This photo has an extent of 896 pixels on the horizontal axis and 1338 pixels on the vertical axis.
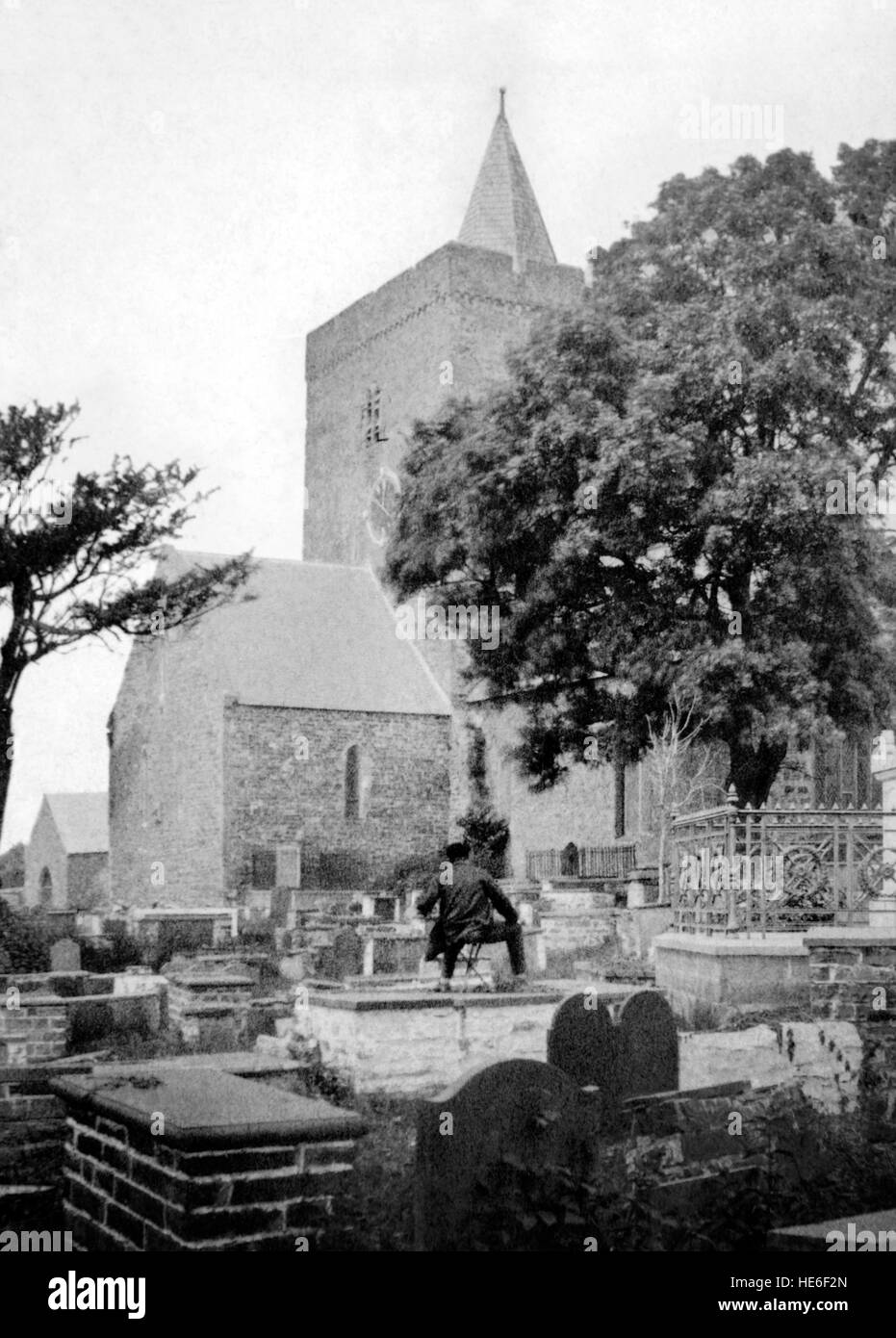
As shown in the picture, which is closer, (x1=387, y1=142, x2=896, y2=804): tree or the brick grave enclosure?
the brick grave enclosure

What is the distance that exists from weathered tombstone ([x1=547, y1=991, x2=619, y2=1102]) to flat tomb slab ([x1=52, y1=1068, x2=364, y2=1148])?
2298 millimetres

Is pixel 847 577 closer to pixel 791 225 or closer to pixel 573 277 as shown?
pixel 791 225

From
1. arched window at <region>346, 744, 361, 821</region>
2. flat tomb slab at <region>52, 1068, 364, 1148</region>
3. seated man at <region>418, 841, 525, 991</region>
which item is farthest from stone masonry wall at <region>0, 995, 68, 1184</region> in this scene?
arched window at <region>346, 744, 361, 821</region>

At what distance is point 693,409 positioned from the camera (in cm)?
2262

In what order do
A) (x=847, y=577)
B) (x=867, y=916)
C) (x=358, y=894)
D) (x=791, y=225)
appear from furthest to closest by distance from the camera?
(x=358, y=894) → (x=791, y=225) → (x=847, y=577) → (x=867, y=916)

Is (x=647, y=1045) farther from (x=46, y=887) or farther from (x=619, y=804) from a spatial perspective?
(x=46, y=887)

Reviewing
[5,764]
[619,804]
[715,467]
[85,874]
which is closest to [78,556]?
[5,764]

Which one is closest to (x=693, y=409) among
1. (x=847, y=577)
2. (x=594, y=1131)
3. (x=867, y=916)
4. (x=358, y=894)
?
(x=847, y=577)

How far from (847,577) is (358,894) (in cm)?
1472

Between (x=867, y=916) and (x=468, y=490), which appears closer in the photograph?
(x=867, y=916)

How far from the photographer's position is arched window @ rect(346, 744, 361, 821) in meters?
39.8

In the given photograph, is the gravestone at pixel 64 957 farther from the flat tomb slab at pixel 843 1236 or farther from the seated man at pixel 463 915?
the flat tomb slab at pixel 843 1236

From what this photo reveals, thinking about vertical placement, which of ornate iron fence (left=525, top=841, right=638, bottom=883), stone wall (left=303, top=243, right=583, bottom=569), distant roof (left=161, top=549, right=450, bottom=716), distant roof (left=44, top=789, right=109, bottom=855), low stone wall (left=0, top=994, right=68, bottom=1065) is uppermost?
stone wall (left=303, top=243, right=583, bottom=569)

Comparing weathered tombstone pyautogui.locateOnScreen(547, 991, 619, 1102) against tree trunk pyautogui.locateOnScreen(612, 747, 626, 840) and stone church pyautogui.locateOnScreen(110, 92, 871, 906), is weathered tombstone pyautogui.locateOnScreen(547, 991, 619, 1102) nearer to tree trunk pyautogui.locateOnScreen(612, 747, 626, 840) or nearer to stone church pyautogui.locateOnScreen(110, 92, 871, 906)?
stone church pyautogui.locateOnScreen(110, 92, 871, 906)
